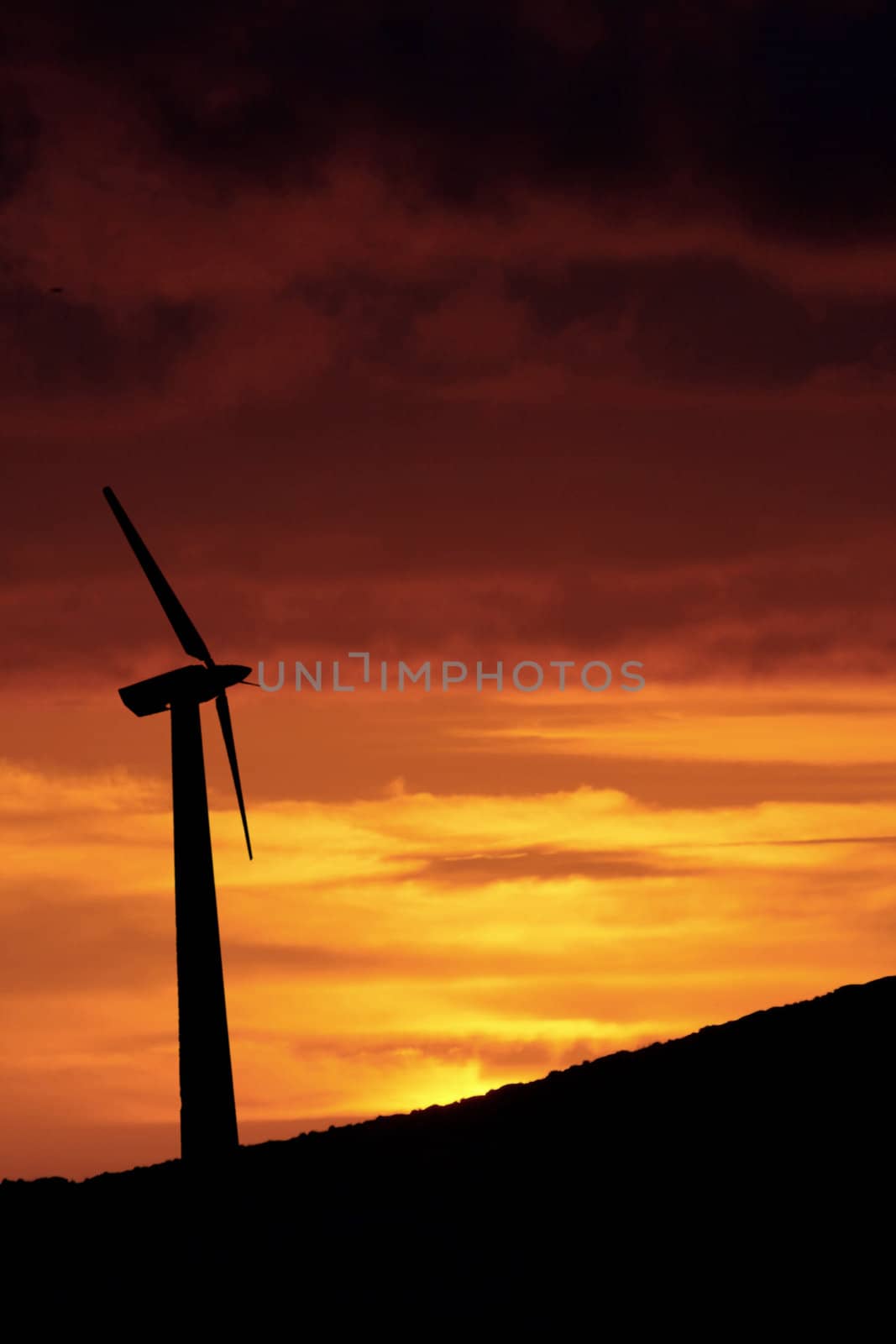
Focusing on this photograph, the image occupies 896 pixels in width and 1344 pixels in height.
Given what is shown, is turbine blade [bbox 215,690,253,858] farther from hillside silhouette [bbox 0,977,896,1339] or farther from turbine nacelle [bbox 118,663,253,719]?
hillside silhouette [bbox 0,977,896,1339]

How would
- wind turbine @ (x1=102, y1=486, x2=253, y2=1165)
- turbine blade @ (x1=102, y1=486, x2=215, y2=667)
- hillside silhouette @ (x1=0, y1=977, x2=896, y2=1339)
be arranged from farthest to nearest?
turbine blade @ (x1=102, y1=486, x2=215, y2=667), wind turbine @ (x1=102, y1=486, x2=253, y2=1165), hillside silhouette @ (x1=0, y1=977, x2=896, y2=1339)

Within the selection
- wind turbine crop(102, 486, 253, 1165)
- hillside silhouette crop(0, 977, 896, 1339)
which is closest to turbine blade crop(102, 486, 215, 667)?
wind turbine crop(102, 486, 253, 1165)

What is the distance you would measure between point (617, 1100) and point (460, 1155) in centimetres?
412

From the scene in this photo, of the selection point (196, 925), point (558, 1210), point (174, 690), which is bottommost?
point (558, 1210)

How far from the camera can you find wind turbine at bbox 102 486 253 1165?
47.6 m

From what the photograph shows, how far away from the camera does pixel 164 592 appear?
2108 inches

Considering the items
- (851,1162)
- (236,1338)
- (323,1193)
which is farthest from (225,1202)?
(851,1162)

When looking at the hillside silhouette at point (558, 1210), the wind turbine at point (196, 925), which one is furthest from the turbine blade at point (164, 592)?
the hillside silhouette at point (558, 1210)

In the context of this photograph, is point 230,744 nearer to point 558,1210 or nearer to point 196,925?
point 196,925

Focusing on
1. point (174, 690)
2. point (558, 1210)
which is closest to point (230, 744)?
point (174, 690)

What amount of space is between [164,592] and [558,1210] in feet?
73.9

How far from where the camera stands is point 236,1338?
1321 inches

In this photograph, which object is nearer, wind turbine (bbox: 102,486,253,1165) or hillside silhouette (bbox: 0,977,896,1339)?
hillside silhouette (bbox: 0,977,896,1339)

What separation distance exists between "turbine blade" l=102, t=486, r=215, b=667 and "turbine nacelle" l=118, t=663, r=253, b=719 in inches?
64.2
